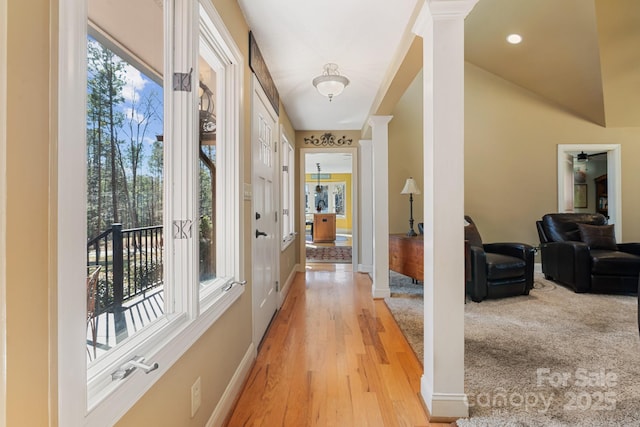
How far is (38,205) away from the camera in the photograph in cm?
60

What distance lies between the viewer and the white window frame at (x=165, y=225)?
66cm

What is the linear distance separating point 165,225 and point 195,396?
0.74 meters

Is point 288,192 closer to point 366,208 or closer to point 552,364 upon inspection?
point 366,208

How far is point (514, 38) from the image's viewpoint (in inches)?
155

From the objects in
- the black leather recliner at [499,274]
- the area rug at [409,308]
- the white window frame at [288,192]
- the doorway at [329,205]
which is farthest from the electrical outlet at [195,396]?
the doorway at [329,205]

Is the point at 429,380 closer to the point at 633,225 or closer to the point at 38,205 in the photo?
the point at 38,205

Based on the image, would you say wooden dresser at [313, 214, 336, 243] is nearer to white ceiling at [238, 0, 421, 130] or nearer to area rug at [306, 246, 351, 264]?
area rug at [306, 246, 351, 264]

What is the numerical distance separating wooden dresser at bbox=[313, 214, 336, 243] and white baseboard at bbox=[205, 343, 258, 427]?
7260 mm

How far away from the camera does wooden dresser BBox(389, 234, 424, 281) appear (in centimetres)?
348

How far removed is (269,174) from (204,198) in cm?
143

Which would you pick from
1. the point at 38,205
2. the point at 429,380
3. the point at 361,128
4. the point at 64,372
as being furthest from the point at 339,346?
the point at 361,128

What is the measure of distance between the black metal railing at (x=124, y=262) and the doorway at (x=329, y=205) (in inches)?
153

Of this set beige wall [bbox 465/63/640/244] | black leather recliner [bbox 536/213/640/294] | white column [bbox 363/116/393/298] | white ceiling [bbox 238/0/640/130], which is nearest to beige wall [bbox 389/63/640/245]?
beige wall [bbox 465/63/640/244]

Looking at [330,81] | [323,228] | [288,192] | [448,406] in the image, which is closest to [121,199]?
[448,406]
